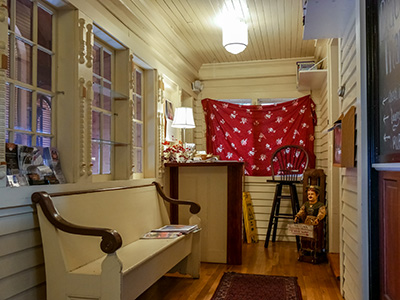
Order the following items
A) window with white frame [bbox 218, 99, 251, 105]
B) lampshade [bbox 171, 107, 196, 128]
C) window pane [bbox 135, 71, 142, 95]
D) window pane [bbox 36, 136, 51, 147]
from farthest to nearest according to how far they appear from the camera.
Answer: window with white frame [bbox 218, 99, 251, 105] → lampshade [bbox 171, 107, 196, 128] → window pane [bbox 135, 71, 142, 95] → window pane [bbox 36, 136, 51, 147]

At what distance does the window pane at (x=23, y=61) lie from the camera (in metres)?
2.21

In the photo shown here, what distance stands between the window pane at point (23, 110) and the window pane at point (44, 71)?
0.14 metres

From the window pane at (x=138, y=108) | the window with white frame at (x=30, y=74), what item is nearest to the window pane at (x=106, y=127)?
the window pane at (x=138, y=108)

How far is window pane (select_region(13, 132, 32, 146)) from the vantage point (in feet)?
7.24

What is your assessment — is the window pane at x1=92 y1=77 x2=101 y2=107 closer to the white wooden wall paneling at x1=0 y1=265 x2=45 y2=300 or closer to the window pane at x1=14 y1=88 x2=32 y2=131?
the window pane at x1=14 y1=88 x2=32 y2=131

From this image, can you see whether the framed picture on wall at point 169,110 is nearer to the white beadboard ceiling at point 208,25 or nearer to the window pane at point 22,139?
the white beadboard ceiling at point 208,25

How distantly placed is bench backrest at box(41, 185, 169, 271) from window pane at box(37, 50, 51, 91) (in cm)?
75

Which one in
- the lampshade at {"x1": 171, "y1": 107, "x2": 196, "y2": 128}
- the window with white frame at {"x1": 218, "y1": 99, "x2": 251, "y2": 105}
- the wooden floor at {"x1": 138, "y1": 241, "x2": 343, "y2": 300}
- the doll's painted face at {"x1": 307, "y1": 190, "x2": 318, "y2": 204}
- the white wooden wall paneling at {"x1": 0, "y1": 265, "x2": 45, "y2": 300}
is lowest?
the wooden floor at {"x1": 138, "y1": 241, "x2": 343, "y2": 300}

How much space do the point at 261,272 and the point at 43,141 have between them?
2.40 metres

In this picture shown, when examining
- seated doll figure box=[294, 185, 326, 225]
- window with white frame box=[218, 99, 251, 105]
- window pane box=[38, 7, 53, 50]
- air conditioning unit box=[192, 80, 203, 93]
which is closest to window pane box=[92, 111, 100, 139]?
window pane box=[38, 7, 53, 50]

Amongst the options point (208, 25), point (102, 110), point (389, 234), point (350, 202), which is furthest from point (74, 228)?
point (208, 25)

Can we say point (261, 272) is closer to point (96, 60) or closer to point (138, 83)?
point (138, 83)

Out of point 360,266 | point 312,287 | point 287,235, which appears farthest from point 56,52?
point 287,235

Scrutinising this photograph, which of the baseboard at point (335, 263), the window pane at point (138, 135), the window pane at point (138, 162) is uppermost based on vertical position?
the window pane at point (138, 135)
